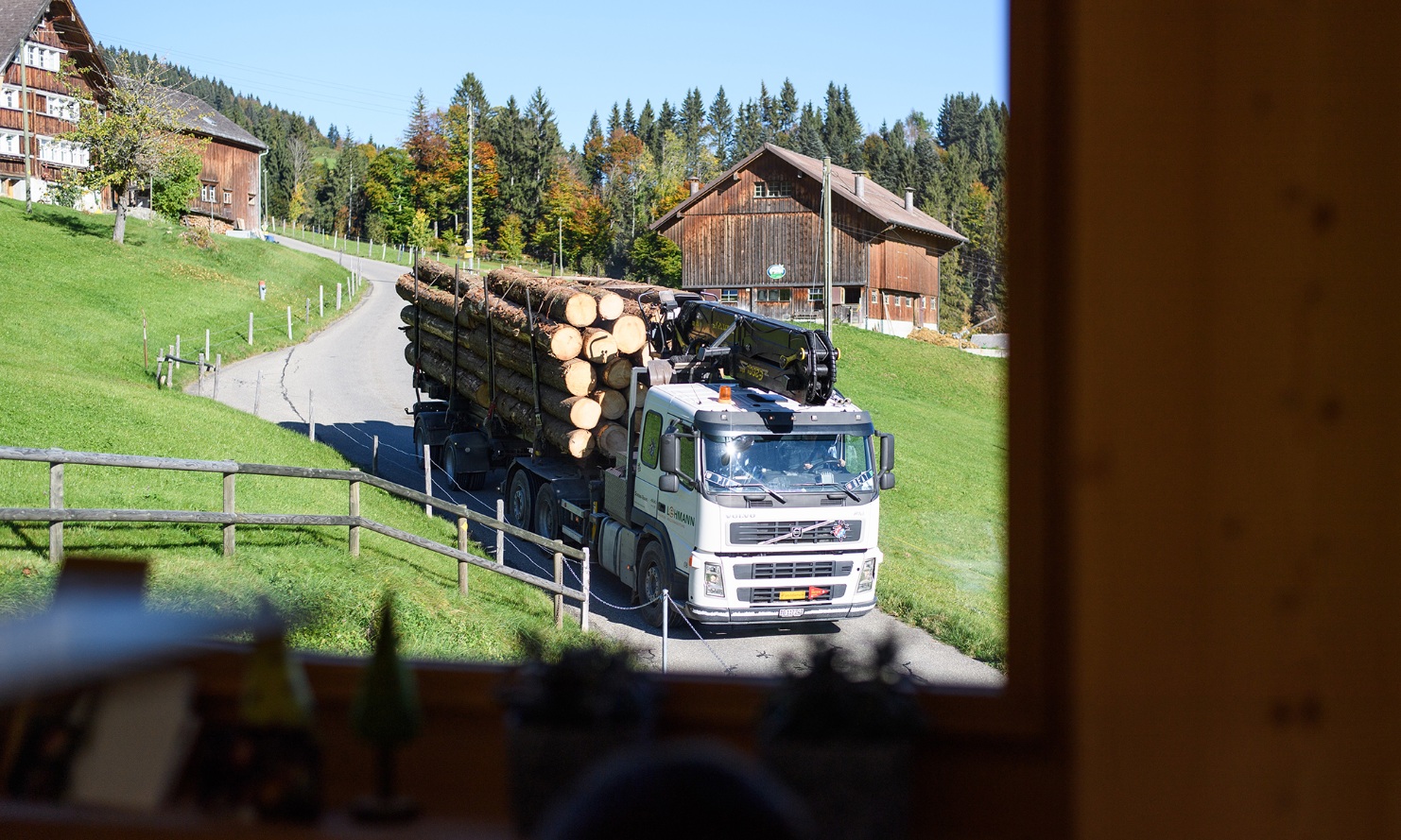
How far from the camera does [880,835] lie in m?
1.84

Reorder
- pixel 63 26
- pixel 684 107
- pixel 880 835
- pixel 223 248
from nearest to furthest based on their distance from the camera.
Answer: pixel 880 835 → pixel 223 248 → pixel 63 26 → pixel 684 107

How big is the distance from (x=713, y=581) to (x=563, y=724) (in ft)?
26.4

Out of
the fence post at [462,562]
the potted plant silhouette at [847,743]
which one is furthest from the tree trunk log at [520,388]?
the potted plant silhouette at [847,743]

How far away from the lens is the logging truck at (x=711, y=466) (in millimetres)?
9969

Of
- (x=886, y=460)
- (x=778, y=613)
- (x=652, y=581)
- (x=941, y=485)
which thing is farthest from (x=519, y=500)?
(x=941, y=485)

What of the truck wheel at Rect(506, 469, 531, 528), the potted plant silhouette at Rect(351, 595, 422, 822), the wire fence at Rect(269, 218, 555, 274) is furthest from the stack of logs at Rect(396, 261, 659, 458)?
the wire fence at Rect(269, 218, 555, 274)

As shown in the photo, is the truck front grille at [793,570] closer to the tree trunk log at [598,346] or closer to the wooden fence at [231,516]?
the wooden fence at [231,516]

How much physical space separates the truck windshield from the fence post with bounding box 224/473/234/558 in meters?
3.87

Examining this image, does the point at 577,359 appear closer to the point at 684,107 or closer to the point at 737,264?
the point at 737,264

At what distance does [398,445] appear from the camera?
63.5 ft

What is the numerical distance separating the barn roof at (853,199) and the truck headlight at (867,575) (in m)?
30.2

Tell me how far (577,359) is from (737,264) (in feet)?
112

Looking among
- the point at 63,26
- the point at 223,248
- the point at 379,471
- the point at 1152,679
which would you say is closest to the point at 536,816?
the point at 1152,679

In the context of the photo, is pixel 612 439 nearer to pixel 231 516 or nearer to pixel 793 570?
pixel 793 570
